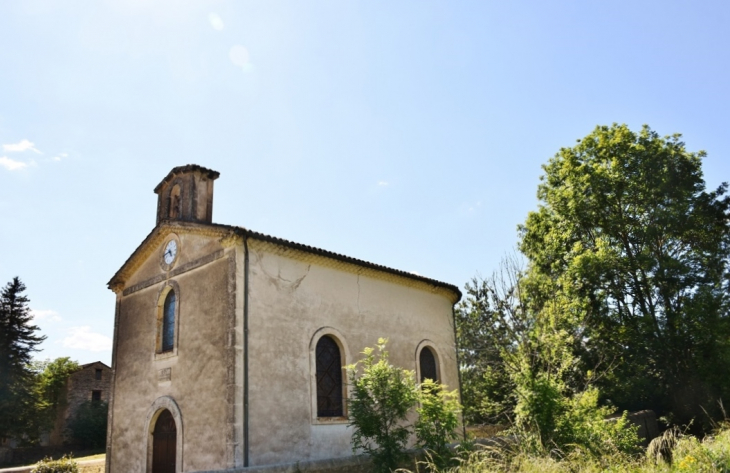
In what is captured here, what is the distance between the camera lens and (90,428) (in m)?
31.6

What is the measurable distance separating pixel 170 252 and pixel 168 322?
1802 millimetres

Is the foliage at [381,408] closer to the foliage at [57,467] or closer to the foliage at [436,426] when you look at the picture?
the foliage at [436,426]

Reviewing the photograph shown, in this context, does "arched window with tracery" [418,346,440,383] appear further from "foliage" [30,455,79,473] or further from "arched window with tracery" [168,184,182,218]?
"foliage" [30,455,79,473]

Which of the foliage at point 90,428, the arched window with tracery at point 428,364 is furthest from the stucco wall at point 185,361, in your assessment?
the foliage at point 90,428

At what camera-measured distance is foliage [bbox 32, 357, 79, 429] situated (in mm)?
32031

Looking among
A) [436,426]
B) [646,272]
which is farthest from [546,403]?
[646,272]

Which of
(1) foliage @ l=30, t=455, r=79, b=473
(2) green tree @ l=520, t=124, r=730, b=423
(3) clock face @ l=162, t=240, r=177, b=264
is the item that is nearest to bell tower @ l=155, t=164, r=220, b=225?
(3) clock face @ l=162, t=240, r=177, b=264

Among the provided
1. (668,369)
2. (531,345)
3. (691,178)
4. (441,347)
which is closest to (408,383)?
(531,345)

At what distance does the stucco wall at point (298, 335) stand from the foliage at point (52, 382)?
2660 cm

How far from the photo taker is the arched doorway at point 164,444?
12.4 meters

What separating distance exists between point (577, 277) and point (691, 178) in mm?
5144

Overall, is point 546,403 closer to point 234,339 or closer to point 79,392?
point 234,339

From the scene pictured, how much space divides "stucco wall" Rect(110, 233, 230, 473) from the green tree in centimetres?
1003

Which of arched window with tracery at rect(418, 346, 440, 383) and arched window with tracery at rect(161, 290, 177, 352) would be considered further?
arched window with tracery at rect(418, 346, 440, 383)
